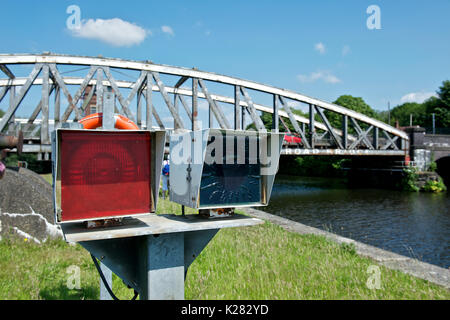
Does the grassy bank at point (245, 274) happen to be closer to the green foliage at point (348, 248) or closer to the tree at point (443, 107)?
the green foliage at point (348, 248)

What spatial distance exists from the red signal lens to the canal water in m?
8.56

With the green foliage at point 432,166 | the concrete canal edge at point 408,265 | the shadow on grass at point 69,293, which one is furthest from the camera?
the green foliage at point 432,166

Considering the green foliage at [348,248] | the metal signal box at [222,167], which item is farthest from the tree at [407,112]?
the metal signal box at [222,167]

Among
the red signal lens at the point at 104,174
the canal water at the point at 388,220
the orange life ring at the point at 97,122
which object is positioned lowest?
the canal water at the point at 388,220

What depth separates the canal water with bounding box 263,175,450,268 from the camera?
1097 centimetres

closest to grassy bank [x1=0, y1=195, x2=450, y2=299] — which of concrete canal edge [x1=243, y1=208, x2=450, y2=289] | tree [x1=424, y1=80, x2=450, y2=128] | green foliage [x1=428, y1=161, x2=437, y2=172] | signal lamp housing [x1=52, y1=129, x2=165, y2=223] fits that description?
concrete canal edge [x1=243, y1=208, x2=450, y2=289]

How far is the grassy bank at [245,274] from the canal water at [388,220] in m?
4.61

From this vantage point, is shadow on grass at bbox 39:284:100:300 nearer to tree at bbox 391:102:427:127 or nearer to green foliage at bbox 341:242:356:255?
green foliage at bbox 341:242:356:255

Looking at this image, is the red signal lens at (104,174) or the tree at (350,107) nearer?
the red signal lens at (104,174)

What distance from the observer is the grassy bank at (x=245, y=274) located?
4125 millimetres

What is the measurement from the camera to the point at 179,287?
2445 mm

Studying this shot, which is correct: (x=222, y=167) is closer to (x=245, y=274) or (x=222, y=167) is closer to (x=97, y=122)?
(x=97, y=122)

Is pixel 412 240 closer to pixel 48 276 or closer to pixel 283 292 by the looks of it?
pixel 283 292

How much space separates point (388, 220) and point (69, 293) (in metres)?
14.8
